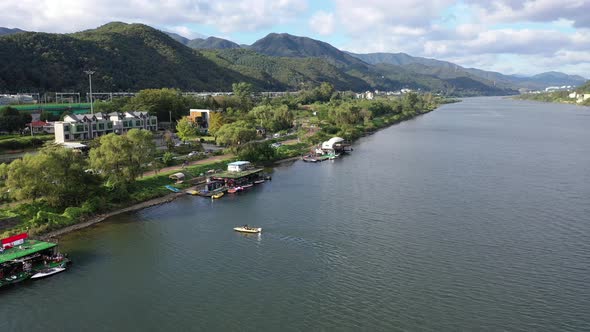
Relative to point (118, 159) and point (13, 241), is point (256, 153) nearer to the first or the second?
point (118, 159)

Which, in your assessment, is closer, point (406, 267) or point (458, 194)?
point (406, 267)

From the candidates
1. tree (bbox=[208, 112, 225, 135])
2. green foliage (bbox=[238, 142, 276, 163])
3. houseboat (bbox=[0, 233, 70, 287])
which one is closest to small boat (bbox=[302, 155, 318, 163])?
green foliage (bbox=[238, 142, 276, 163])

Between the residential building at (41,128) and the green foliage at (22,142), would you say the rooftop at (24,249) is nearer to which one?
the green foliage at (22,142)

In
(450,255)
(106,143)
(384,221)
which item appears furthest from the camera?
(106,143)

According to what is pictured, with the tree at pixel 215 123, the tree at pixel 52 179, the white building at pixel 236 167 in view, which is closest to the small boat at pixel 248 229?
the tree at pixel 52 179

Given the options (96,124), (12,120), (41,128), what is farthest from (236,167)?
(12,120)

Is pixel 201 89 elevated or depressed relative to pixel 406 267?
elevated

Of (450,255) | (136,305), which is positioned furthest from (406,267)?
(136,305)

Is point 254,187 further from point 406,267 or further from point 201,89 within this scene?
point 201,89

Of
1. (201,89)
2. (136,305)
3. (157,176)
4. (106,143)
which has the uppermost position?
(201,89)
